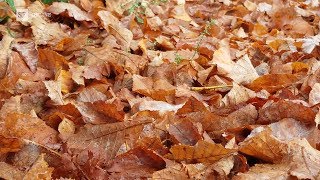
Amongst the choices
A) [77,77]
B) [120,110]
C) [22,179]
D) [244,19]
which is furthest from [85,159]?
[244,19]

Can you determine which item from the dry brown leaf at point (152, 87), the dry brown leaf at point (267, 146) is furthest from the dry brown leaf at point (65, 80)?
the dry brown leaf at point (267, 146)

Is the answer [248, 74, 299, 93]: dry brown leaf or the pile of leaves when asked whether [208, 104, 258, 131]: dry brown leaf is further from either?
[248, 74, 299, 93]: dry brown leaf

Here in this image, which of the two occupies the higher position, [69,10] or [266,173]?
[266,173]

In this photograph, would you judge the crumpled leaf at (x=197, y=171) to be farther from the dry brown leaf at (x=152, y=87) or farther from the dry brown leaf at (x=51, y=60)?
the dry brown leaf at (x=51, y=60)

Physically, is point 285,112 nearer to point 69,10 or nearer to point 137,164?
point 137,164

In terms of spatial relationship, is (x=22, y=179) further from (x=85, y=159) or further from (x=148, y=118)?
(x=148, y=118)

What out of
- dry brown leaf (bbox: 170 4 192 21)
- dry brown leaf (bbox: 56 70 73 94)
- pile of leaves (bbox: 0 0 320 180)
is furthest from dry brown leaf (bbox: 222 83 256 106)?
dry brown leaf (bbox: 170 4 192 21)

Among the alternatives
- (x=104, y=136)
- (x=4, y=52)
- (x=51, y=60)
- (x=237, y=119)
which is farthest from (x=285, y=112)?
(x=4, y=52)
